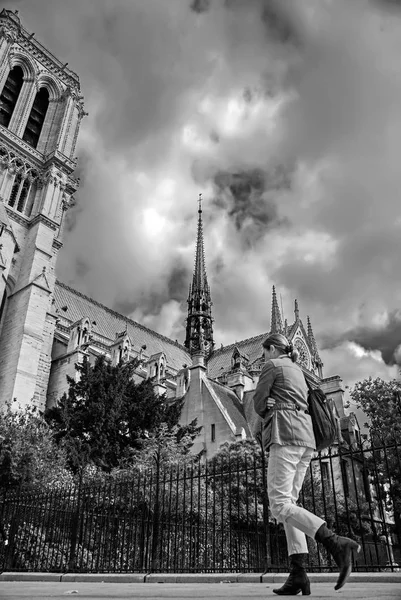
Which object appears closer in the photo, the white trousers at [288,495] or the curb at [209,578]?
the white trousers at [288,495]

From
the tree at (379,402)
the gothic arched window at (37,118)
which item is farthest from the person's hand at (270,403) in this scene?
the gothic arched window at (37,118)

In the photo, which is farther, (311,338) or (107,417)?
(311,338)

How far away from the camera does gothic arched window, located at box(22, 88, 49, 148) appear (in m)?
41.4

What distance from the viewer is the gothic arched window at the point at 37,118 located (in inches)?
1631

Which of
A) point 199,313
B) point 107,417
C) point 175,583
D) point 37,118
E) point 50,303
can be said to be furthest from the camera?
point 199,313

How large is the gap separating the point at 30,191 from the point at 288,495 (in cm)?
3781

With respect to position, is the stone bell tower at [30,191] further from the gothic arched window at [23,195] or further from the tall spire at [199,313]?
the tall spire at [199,313]

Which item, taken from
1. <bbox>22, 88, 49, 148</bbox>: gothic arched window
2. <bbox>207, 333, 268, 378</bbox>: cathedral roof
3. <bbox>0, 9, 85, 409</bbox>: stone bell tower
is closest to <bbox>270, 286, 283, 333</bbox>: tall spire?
<bbox>207, 333, 268, 378</bbox>: cathedral roof

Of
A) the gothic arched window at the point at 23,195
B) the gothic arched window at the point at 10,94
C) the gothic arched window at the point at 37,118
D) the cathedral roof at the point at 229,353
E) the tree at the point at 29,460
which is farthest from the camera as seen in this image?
the cathedral roof at the point at 229,353

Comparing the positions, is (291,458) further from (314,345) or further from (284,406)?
(314,345)

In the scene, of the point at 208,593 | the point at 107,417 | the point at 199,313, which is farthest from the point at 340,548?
the point at 199,313

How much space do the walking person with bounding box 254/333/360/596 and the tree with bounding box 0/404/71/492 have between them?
1418 centimetres

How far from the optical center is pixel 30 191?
122ft

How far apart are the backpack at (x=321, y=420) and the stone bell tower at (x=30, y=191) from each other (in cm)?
2540
